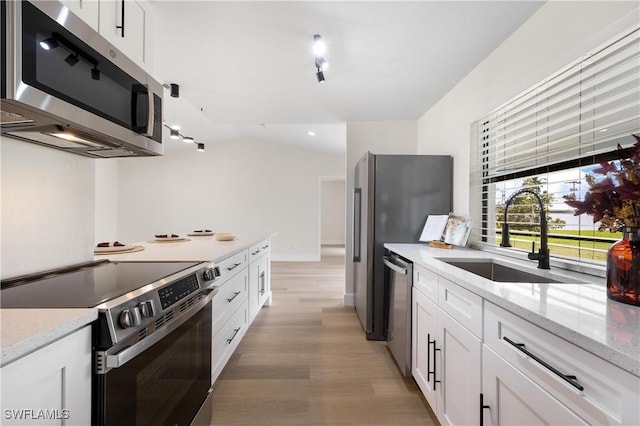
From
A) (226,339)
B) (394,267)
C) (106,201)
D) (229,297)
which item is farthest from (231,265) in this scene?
(106,201)

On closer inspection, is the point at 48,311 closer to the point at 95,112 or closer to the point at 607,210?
the point at 95,112

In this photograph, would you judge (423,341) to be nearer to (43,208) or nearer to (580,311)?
(580,311)

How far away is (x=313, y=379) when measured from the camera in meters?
2.03

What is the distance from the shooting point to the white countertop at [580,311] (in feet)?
1.99

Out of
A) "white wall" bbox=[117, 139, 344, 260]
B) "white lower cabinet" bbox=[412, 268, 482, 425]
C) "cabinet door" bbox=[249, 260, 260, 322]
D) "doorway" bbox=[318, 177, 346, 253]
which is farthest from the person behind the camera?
"doorway" bbox=[318, 177, 346, 253]

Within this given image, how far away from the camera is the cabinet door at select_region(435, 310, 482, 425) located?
115 centimetres

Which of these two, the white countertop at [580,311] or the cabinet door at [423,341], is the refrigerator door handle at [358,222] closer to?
the cabinet door at [423,341]

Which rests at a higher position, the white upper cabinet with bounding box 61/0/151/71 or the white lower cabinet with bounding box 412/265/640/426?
the white upper cabinet with bounding box 61/0/151/71

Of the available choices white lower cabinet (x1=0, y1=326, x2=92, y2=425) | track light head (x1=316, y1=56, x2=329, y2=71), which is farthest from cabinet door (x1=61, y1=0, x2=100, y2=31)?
track light head (x1=316, y1=56, x2=329, y2=71)

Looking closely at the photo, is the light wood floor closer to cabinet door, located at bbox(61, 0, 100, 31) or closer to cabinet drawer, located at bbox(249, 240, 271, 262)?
cabinet drawer, located at bbox(249, 240, 271, 262)

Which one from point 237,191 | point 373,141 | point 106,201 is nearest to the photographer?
point 373,141

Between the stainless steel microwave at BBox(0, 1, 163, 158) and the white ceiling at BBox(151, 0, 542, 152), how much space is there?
73cm

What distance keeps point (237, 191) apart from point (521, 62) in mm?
6455

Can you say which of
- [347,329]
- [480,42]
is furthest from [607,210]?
[347,329]
